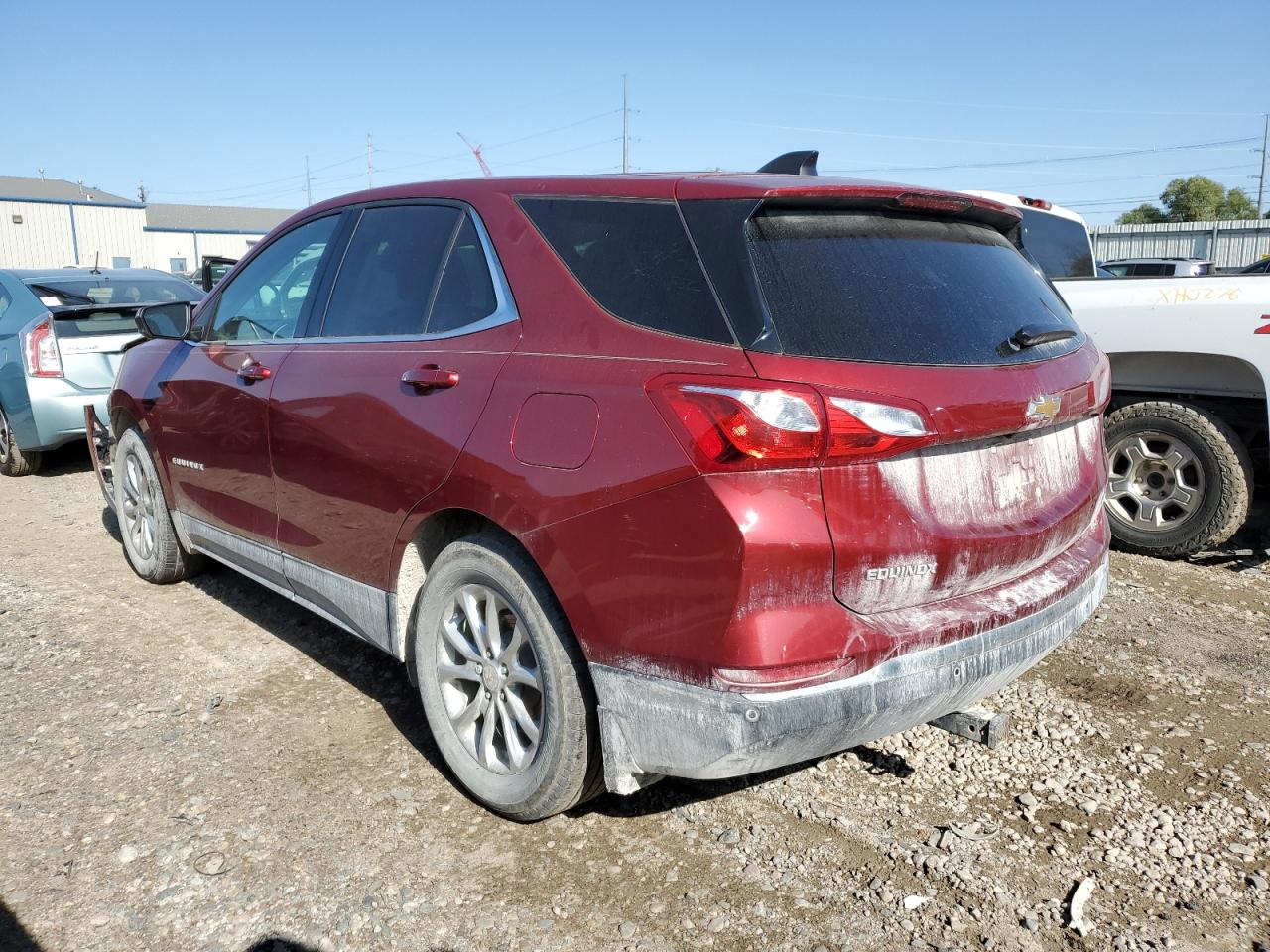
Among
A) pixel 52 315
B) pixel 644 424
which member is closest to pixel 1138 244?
pixel 52 315

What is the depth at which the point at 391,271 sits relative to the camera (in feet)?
11.1

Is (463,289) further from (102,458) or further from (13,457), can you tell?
(13,457)

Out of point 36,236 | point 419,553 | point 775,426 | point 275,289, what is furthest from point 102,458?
point 36,236

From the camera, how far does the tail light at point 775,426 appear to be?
219cm

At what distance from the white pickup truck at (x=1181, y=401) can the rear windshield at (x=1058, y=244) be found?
36.3 inches

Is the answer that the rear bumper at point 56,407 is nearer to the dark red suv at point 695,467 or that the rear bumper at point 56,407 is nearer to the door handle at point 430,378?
the dark red suv at point 695,467

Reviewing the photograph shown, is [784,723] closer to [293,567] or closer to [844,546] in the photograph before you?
[844,546]

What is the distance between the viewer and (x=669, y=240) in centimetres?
251

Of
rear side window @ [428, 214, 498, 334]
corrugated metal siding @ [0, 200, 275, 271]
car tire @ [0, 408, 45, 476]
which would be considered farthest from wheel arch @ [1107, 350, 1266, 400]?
corrugated metal siding @ [0, 200, 275, 271]

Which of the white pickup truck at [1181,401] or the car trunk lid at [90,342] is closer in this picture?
the white pickup truck at [1181,401]

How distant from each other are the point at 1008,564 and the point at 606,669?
109 cm

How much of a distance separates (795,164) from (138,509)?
3.92 m

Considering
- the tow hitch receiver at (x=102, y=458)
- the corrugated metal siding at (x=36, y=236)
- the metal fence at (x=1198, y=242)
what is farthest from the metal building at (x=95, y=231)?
the tow hitch receiver at (x=102, y=458)

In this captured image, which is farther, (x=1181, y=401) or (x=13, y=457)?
(x=13, y=457)
